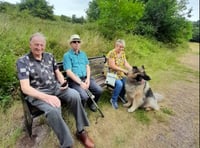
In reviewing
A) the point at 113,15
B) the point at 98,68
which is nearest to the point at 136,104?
the point at 98,68

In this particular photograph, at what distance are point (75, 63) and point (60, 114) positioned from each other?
4.45ft

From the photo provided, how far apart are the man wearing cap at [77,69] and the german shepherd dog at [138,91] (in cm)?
74

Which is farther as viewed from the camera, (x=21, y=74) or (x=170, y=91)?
(x=170, y=91)

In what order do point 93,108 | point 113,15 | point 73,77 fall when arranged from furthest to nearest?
point 113,15 < point 93,108 < point 73,77

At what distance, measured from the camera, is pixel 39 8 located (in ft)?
108

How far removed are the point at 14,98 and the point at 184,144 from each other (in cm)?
292

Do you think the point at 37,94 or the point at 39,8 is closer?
the point at 37,94

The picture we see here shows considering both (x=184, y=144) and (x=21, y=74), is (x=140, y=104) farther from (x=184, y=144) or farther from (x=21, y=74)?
(x=21, y=74)

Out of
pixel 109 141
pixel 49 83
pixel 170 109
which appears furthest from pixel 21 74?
pixel 170 109

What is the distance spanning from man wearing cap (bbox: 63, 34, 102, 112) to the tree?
27.6m

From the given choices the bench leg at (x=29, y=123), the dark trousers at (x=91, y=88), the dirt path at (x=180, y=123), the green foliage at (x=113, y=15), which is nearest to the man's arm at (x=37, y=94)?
the bench leg at (x=29, y=123)

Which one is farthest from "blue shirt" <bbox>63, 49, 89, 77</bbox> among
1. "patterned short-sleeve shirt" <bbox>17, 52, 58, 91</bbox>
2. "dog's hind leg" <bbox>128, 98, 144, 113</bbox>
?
"dog's hind leg" <bbox>128, 98, 144, 113</bbox>

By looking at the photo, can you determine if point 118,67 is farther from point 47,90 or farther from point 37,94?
point 37,94

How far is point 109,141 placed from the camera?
321 centimetres
